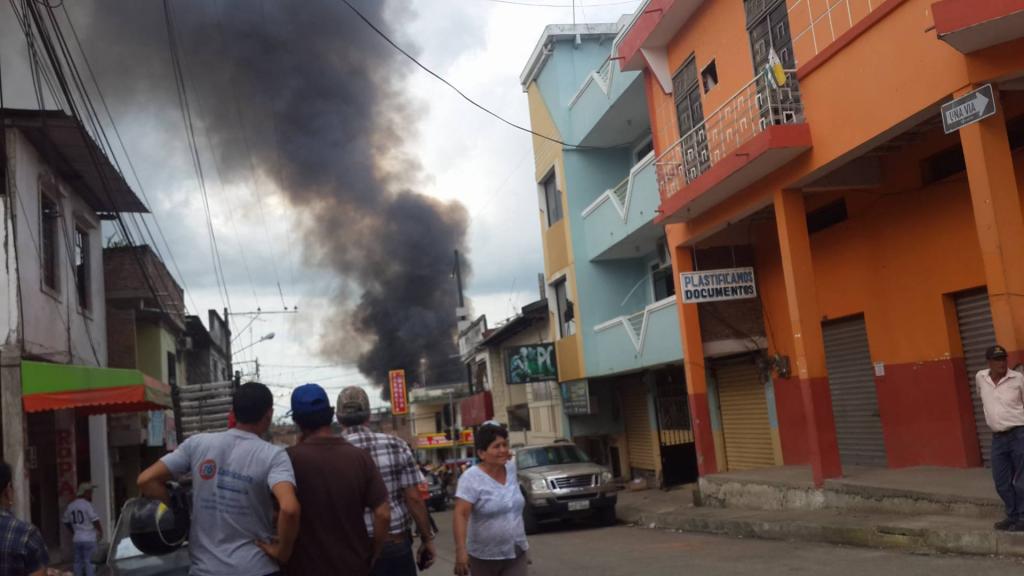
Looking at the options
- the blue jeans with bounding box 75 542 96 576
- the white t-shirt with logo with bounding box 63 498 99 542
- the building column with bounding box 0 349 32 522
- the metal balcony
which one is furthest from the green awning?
the metal balcony

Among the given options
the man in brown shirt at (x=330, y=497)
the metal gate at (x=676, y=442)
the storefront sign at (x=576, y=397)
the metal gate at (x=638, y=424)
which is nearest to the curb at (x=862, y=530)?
the metal gate at (x=676, y=442)

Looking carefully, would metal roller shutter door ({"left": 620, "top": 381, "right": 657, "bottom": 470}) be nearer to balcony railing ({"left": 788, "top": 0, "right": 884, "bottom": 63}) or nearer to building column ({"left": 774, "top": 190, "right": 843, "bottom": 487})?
building column ({"left": 774, "top": 190, "right": 843, "bottom": 487})

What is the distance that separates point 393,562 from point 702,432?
40.2ft

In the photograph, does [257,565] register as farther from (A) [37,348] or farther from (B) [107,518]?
(B) [107,518]

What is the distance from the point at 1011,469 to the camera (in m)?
8.16

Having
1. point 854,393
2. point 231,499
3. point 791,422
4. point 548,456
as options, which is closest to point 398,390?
point 548,456

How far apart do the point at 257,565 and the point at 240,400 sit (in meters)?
0.73

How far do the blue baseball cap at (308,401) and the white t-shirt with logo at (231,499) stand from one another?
11.9 inches

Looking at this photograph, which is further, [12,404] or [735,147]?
[735,147]

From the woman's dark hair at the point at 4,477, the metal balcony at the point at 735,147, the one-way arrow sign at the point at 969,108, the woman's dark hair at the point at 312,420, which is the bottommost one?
the woman's dark hair at the point at 4,477

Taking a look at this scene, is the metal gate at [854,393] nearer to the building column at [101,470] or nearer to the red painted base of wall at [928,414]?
the red painted base of wall at [928,414]

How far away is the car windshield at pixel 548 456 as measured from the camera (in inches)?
685

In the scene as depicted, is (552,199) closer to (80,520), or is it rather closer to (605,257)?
(605,257)

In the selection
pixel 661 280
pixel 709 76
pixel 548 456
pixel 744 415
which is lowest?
pixel 548 456
